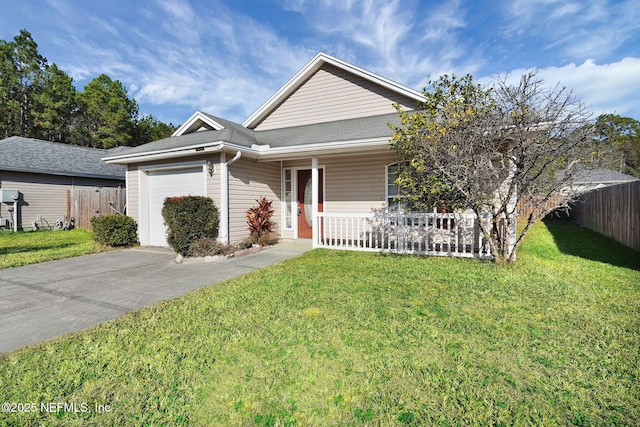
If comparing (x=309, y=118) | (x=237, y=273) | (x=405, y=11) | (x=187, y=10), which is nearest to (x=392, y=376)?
(x=237, y=273)

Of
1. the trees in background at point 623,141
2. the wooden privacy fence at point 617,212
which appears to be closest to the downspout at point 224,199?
the trees in background at point 623,141

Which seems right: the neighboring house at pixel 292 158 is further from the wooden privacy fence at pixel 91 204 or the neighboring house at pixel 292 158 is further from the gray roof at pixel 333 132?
the wooden privacy fence at pixel 91 204

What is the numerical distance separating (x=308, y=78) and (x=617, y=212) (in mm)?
10577

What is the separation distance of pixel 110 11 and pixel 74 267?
833cm

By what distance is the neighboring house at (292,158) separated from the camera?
27.2 ft

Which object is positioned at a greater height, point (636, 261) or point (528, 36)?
point (528, 36)

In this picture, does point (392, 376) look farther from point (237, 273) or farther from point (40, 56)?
point (40, 56)

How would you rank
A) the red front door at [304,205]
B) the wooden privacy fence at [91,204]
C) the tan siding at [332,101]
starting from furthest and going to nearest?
the wooden privacy fence at [91,204], the red front door at [304,205], the tan siding at [332,101]

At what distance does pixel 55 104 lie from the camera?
28.8m

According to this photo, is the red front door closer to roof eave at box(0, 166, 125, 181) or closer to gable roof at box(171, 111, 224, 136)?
gable roof at box(171, 111, 224, 136)

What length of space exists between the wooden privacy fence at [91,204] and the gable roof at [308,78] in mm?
6890

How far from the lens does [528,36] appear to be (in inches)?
369

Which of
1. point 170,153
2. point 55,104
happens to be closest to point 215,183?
point 170,153

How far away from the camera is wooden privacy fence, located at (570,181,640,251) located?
7.58 meters
